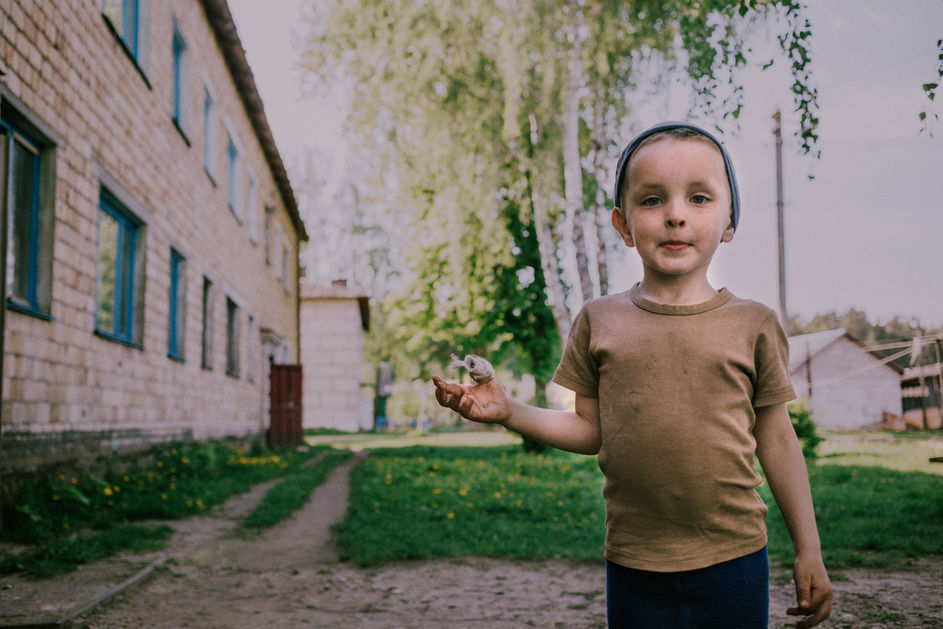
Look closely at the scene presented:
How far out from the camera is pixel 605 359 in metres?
2.03

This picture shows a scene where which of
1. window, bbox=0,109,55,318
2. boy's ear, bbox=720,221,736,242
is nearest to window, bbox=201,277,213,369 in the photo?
window, bbox=0,109,55,318

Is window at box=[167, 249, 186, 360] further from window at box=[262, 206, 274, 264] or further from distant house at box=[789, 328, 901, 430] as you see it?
distant house at box=[789, 328, 901, 430]

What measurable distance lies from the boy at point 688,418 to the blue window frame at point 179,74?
1130cm

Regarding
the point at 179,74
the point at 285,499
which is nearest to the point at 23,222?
the point at 285,499

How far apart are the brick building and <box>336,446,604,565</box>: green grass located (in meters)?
2.73

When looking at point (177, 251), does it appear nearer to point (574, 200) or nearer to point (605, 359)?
point (574, 200)

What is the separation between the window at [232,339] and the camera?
16.5 m

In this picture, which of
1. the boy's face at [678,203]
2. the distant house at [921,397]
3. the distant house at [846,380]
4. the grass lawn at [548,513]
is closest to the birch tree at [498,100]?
the grass lawn at [548,513]

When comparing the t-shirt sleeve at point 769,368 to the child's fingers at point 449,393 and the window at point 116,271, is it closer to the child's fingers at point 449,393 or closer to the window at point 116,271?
the child's fingers at point 449,393

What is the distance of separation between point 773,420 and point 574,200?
1259 cm

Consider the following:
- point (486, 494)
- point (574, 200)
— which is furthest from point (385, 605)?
point (574, 200)

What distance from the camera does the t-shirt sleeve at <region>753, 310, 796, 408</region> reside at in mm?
1956

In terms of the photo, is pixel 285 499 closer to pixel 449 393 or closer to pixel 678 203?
pixel 449 393

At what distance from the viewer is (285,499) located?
29.2ft
